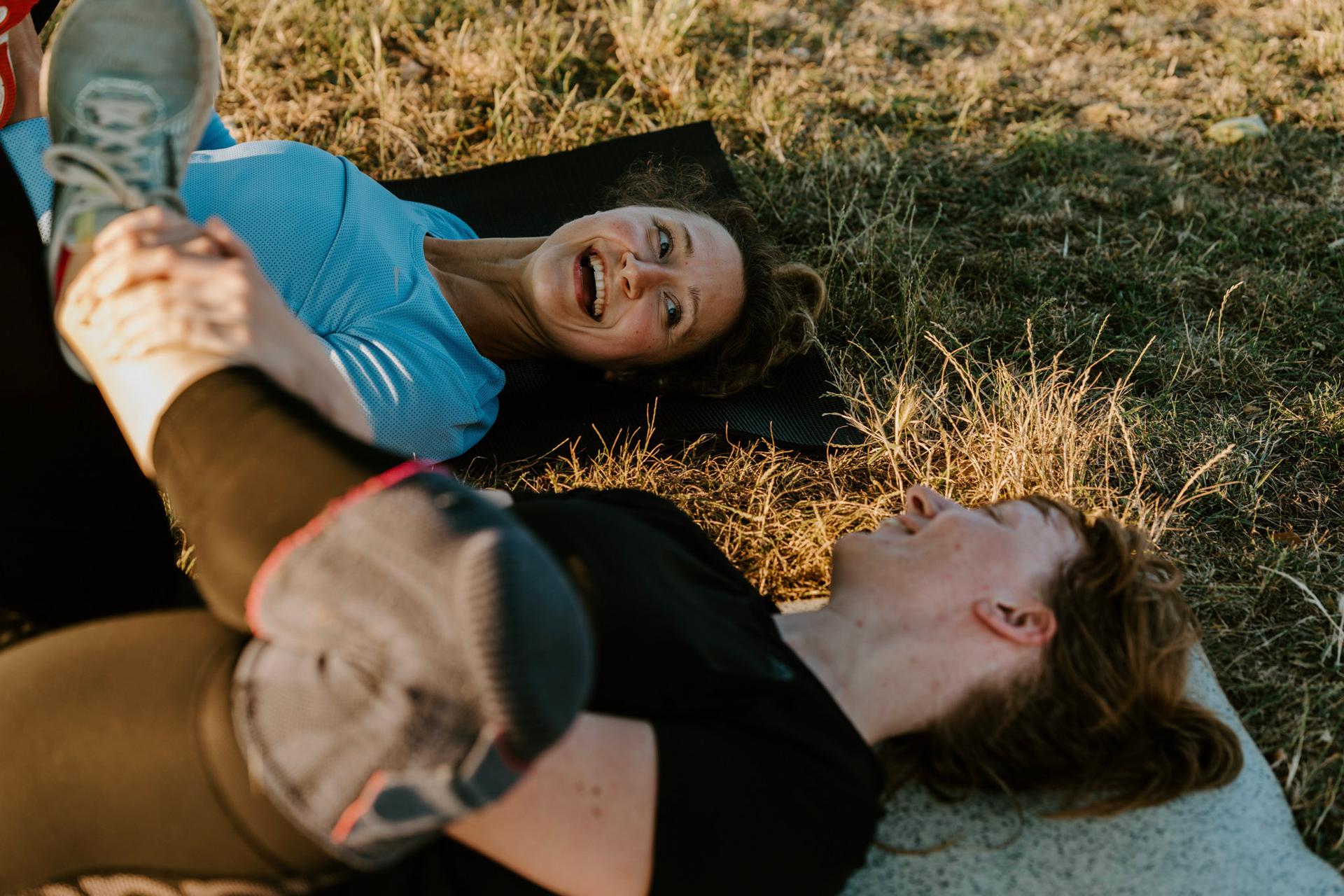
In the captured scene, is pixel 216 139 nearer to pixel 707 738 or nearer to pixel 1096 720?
pixel 707 738

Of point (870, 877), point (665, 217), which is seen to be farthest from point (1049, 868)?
point (665, 217)

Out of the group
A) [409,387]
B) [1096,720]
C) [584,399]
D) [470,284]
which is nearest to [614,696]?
[1096,720]

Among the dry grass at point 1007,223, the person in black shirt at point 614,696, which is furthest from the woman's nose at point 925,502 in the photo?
the dry grass at point 1007,223

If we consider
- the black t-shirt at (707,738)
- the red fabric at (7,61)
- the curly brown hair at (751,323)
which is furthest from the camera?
the curly brown hair at (751,323)

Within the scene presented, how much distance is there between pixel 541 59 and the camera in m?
4.44

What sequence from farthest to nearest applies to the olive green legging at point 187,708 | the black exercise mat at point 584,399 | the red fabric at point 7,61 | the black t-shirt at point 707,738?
the black exercise mat at point 584,399
the red fabric at point 7,61
the black t-shirt at point 707,738
the olive green legging at point 187,708

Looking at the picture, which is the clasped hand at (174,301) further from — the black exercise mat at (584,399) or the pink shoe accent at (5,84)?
the black exercise mat at (584,399)

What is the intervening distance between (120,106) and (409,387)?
42.3 inches

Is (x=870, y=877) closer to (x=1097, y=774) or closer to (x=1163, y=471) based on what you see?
(x=1097, y=774)

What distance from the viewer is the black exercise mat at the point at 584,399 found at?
3.10m

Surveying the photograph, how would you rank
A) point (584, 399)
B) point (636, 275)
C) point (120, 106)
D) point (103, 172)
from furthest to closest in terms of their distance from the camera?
point (584, 399)
point (636, 275)
point (120, 106)
point (103, 172)

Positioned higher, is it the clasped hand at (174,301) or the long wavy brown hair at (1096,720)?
the clasped hand at (174,301)

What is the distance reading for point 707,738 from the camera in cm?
148

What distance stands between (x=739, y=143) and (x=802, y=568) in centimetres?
223
